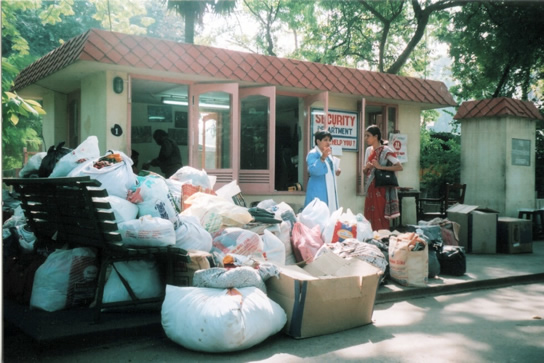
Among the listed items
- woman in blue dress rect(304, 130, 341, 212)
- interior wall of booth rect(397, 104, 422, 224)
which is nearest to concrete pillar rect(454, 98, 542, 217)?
interior wall of booth rect(397, 104, 422, 224)

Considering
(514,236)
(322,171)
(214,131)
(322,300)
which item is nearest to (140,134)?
(214,131)

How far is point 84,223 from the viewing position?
158 inches

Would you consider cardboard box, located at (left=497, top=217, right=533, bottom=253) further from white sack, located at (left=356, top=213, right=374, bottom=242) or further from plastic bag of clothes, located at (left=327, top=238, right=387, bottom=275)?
plastic bag of clothes, located at (left=327, top=238, right=387, bottom=275)

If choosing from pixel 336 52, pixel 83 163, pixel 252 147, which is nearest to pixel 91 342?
pixel 83 163

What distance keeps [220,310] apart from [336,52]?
18.5 m

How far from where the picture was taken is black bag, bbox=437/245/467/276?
6.32 meters

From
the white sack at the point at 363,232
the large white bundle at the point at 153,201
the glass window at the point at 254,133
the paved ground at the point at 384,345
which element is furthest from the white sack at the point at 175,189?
the glass window at the point at 254,133

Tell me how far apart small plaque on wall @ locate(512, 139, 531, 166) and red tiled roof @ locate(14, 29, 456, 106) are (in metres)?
1.78

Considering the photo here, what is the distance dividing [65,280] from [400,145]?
334 inches

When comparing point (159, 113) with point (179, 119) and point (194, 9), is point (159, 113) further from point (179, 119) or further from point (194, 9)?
point (194, 9)

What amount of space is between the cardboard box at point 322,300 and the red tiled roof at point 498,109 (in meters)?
8.18

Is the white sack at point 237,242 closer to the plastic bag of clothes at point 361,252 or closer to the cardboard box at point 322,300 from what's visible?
the cardboard box at point 322,300

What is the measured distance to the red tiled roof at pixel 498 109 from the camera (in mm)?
11008

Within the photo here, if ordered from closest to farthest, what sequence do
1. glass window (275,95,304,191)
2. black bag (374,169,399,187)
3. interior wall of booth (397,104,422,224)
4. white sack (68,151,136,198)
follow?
white sack (68,151,136,198), black bag (374,169,399,187), glass window (275,95,304,191), interior wall of booth (397,104,422,224)
